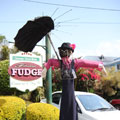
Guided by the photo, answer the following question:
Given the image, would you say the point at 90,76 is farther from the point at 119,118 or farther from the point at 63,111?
the point at 63,111

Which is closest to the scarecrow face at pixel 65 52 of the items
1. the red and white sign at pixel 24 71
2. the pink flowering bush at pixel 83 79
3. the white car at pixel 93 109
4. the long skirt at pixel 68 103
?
the long skirt at pixel 68 103

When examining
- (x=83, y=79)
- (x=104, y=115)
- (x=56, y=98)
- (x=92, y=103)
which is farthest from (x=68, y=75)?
(x=83, y=79)

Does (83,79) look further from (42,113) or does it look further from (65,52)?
(65,52)

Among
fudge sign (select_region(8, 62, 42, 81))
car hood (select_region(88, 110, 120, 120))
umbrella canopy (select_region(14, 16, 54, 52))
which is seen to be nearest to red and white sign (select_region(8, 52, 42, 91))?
fudge sign (select_region(8, 62, 42, 81))

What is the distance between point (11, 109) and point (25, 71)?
4087mm

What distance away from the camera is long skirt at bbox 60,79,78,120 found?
10.2ft

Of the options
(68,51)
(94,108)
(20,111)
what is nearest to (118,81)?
(94,108)

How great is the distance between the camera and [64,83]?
3223mm

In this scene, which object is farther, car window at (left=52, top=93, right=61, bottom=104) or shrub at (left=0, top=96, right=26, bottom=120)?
car window at (left=52, top=93, right=61, bottom=104)

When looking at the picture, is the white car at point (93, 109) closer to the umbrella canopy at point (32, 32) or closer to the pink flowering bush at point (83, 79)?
the umbrella canopy at point (32, 32)

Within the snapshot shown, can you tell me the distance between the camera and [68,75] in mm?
3227

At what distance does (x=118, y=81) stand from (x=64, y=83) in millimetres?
10164

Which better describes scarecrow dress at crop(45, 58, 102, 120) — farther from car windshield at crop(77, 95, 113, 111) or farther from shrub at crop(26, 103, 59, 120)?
car windshield at crop(77, 95, 113, 111)

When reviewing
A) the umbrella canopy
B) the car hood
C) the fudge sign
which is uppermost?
the umbrella canopy
